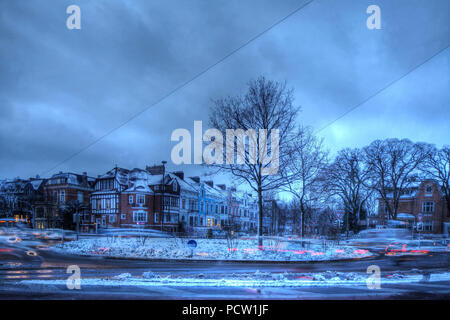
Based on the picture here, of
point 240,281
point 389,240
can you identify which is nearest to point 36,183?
point 240,281

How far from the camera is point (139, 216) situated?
31688mm

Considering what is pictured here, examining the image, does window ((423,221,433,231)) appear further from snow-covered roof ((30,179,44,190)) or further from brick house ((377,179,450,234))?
snow-covered roof ((30,179,44,190))

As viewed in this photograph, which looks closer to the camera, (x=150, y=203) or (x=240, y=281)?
(x=240, y=281)

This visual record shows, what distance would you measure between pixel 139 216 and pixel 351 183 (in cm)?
2552

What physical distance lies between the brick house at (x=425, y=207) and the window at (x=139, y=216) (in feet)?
106

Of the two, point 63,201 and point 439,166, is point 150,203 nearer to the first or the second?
point 63,201

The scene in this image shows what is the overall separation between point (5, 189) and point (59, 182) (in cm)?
349

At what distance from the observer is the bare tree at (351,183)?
33938 mm

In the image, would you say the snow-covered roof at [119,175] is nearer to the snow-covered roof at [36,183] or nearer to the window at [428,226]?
the snow-covered roof at [36,183]

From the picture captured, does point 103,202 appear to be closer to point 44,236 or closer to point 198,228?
Answer: point 44,236

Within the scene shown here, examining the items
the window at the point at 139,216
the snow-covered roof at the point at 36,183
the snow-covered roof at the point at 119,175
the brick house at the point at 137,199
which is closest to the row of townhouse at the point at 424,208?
the brick house at the point at 137,199

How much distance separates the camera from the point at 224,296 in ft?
21.1

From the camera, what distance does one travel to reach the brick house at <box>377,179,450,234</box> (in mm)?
40031
